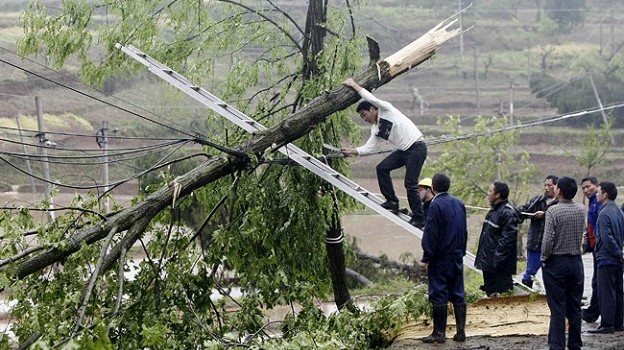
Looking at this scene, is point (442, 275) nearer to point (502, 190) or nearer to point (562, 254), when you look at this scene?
point (562, 254)

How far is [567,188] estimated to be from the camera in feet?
28.1

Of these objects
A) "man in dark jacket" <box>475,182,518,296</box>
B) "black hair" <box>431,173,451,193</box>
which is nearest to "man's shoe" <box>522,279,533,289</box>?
"man in dark jacket" <box>475,182,518,296</box>

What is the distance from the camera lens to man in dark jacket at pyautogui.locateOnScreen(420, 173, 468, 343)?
29.0 ft

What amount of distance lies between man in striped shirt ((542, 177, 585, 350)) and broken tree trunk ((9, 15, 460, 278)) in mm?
2704

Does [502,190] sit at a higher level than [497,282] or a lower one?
higher

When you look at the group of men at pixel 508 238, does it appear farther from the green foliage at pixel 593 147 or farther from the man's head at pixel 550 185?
the green foliage at pixel 593 147

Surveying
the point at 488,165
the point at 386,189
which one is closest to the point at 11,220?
the point at 386,189

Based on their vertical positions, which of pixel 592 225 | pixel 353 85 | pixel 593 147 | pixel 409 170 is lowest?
pixel 592 225

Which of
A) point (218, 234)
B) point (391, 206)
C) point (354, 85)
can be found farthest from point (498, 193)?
point (218, 234)

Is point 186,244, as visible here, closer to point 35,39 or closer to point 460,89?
point 35,39

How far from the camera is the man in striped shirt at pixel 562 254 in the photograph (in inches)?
339

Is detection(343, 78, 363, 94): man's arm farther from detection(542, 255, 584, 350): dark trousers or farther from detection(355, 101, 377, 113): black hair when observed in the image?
detection(542, 255, 584, 350): dark trousers

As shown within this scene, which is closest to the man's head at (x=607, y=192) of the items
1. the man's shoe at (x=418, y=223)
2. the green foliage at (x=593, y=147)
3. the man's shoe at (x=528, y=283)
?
the man's shoe at (x=418, y=223)

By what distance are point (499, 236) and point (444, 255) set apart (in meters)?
1.13
